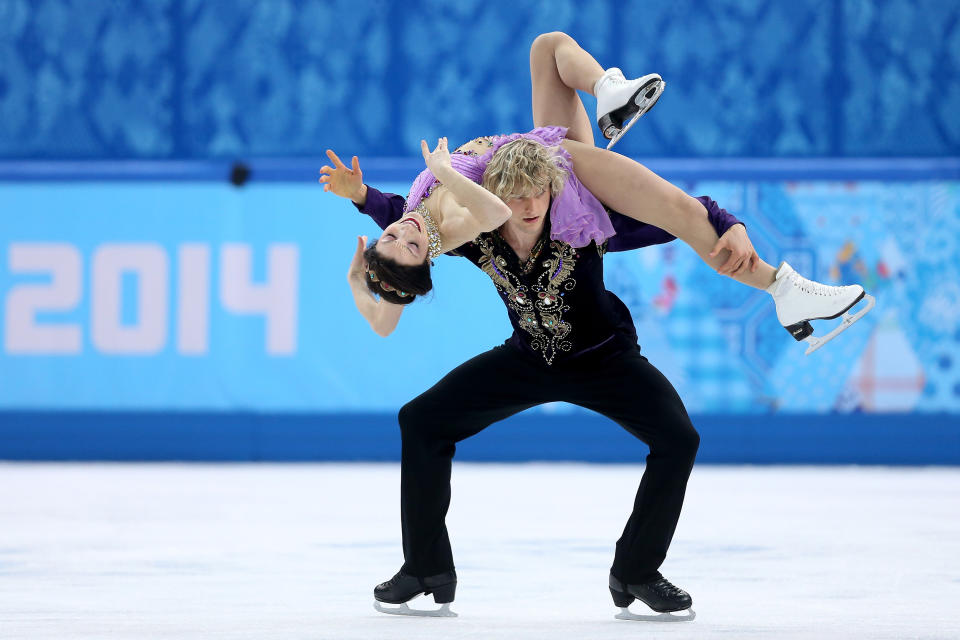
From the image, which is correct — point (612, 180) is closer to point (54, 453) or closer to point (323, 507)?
point (323, 507)

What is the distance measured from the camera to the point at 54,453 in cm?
688

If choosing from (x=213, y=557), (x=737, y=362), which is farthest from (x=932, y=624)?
(x=737, y=362)

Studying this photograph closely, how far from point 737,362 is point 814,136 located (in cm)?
159

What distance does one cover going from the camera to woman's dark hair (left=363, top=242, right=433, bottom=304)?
2.73m

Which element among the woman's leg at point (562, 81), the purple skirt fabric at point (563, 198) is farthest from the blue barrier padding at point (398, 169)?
the purple skirt fabric at point (563, 198)

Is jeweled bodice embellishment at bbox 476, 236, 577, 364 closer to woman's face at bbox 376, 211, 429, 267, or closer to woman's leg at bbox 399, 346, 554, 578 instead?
woman's leg at bbox 399, 346, 554, 578

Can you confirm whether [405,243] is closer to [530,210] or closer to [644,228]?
[530,210]

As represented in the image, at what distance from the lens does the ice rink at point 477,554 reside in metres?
2.73

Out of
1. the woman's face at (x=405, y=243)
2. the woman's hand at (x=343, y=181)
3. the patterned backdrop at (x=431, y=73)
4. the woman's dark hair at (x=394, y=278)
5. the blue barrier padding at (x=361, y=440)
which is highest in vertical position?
the patterned backdrop at (x=431, y=73)

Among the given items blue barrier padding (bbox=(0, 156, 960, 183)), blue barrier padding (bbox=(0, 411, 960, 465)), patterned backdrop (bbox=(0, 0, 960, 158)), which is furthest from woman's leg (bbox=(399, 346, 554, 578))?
patterned backdrop (bbox=(0, 0, 960, 158))

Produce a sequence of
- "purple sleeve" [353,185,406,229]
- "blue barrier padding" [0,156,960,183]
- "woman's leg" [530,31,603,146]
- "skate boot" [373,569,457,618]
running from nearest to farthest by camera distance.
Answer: "skate boot" [373,569,457,618] → "purple sleeve" [353,185,406,229] → "woman's leg" [530,31,603,146] → "blue barrier padding" [0,156,960,183]

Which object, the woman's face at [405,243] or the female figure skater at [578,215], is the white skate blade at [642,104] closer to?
the female figure skater at [578,215]

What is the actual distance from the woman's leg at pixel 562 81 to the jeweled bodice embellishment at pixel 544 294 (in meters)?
0.50

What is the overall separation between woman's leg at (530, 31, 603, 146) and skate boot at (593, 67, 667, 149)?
Answer: 2.6 inches
